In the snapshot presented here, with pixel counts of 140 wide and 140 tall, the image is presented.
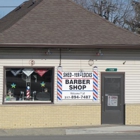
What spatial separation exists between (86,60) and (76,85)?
1156 mm

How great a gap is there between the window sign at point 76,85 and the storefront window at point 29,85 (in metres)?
0.56

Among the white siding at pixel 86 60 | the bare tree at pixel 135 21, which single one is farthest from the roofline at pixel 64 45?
the bare tree at pixel 135 21

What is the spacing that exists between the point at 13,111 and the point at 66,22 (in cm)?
474

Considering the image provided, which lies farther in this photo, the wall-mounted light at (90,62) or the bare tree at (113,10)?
the bare tree at (113,10)

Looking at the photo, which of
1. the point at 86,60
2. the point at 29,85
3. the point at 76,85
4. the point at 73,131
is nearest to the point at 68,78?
the point at 76,85

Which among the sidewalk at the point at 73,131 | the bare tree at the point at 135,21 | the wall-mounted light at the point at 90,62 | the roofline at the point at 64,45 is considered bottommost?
the sidewalk at the point at 73,131

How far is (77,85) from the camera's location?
17.2m

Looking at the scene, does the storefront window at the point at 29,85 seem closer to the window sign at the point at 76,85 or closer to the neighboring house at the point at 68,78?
the neighboring house at the point at 68,78

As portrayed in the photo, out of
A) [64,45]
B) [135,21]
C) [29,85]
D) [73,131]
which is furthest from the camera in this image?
[135,21]

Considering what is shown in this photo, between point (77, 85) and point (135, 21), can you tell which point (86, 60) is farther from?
point (135, 21)

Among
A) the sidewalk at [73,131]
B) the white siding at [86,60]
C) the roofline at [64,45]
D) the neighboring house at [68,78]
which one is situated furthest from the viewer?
the white siding at [86,60]

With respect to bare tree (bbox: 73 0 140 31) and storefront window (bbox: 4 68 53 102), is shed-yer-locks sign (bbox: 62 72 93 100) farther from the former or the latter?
bare tree (bbox: 73 0 140 31)

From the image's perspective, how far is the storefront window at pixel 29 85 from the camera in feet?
56.3

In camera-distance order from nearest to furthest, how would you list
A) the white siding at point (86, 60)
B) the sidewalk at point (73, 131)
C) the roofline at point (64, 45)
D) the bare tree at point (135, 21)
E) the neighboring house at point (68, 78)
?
the sidewalk at point (73, 131)
the roofline at point (64, 45)
the neighboring house at point (68, 78)
the white siding at point (86, 60)
the bare tree at point (135, 21)
